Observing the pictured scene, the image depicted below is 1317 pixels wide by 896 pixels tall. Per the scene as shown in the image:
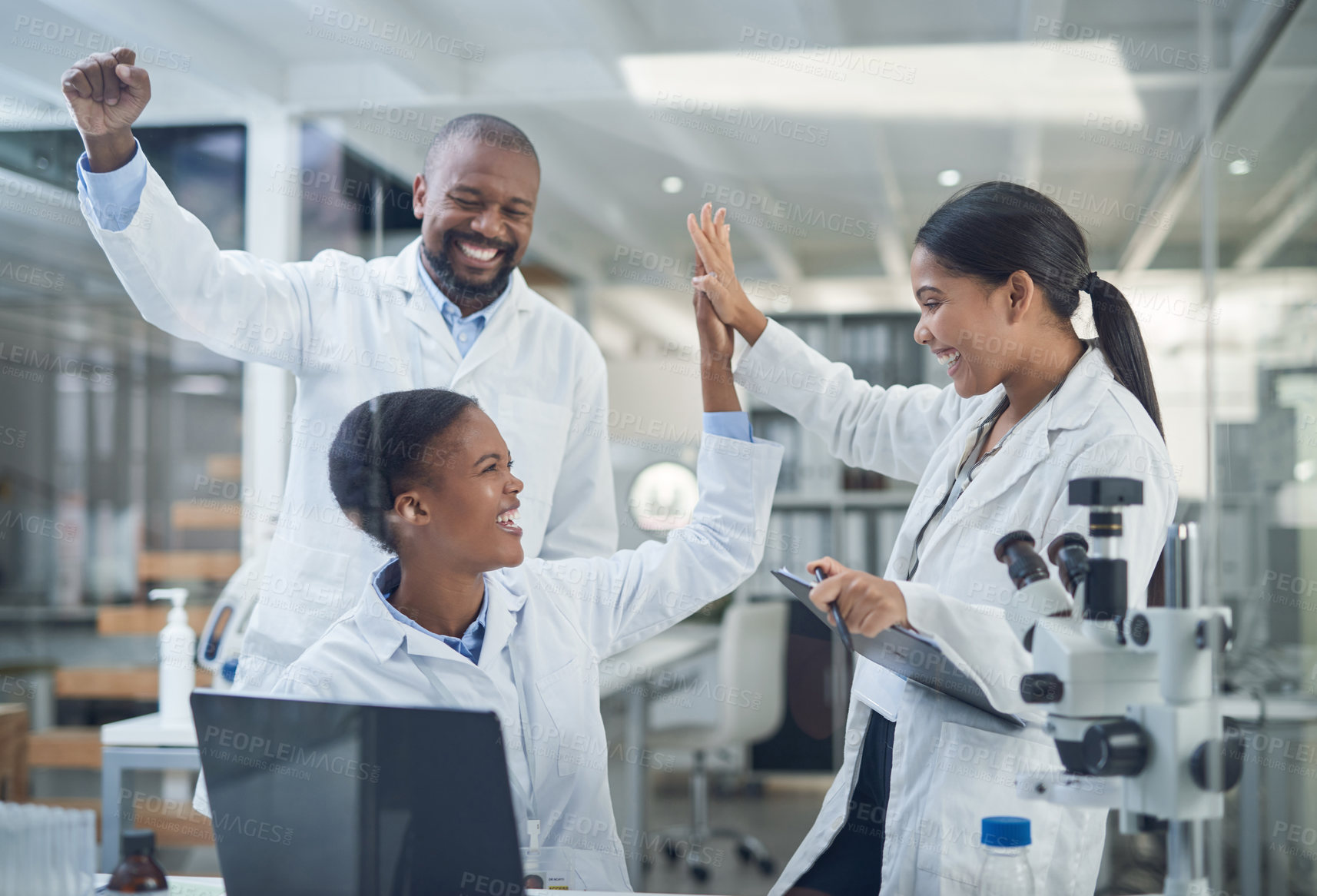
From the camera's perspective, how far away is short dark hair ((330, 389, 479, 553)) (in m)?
1.47

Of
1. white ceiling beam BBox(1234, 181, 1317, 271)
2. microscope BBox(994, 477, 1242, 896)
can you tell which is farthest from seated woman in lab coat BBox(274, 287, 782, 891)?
white ceiling beam BBox(1234, 181, 1317, 271)

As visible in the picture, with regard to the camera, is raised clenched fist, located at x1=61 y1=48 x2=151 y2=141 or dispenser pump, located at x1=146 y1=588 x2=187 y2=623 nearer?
raised clenched fist, located at x1=61 y1=48 x2=151 y2=141

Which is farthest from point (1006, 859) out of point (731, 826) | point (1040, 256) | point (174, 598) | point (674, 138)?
point (731, 826)

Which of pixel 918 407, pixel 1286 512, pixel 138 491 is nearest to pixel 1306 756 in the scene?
pixel 1286 512

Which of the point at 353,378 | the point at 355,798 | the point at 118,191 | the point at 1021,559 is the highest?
the point at 118,191

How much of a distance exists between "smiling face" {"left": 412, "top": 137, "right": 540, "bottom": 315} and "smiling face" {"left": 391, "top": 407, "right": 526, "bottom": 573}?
0.96 feet

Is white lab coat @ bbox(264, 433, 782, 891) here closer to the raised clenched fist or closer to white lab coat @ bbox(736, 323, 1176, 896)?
white lab coat @ bbox(736, 323, 1176, 896)

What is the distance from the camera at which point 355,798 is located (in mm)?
975

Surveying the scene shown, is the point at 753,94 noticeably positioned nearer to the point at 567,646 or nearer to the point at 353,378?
the point at 353,378

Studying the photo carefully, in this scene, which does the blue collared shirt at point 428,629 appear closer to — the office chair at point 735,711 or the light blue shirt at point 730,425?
the light blue shirt at point 730,425

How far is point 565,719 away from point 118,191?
0.95 m

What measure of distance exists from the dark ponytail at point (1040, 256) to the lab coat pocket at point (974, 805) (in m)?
0.27

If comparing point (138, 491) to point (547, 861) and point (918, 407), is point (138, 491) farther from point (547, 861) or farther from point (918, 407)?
point (918, 407)

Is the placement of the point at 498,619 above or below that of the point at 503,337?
below
